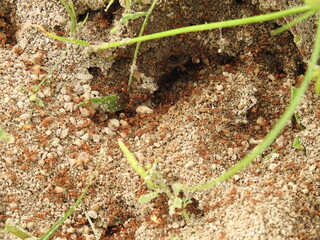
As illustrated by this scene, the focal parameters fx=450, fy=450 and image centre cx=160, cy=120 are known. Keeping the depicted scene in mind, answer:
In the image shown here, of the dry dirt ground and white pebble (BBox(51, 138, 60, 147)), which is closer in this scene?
the dry dirt ground

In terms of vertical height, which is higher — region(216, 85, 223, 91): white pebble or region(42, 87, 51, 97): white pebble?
region(42, 87, 51, 97): white pebble

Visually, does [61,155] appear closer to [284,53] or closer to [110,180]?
[110,180]

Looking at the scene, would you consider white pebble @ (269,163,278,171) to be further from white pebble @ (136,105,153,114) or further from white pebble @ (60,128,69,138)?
white pebble @ (60,128,69,138)

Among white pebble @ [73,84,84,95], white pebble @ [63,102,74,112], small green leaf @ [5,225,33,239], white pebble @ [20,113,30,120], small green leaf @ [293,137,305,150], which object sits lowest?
small green leaf @ [293,137,305,150]

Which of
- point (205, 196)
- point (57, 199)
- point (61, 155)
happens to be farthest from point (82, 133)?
point (205, 196)

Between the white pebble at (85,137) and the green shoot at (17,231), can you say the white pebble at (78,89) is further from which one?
the green shoot at (17,231)

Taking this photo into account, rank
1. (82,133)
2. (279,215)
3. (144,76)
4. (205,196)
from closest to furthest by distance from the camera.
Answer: (279,215) → (205,196) → (82,133) → (144,76)

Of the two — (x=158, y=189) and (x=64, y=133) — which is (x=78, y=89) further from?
(x=158, y=189)

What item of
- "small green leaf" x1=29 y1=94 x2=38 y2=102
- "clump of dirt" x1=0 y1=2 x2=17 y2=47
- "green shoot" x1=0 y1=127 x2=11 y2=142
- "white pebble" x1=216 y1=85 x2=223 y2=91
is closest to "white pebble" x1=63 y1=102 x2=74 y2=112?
"small green leaf" x1=29 y1=94 x2=38 y2=102

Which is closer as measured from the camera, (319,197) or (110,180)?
(319,197)
